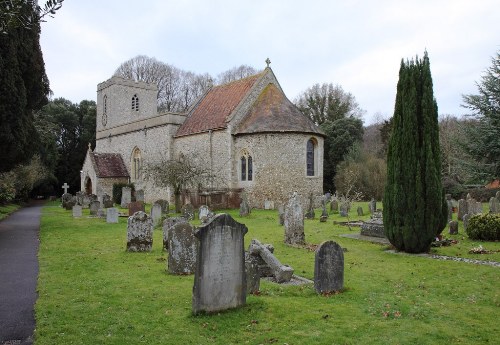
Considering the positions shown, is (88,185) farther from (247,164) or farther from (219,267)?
(219,267)

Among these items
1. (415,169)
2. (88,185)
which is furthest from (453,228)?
(88,185)

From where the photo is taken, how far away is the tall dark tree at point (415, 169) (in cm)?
1063

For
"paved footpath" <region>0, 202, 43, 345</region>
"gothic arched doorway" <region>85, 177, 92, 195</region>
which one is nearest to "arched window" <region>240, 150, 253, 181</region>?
"paved footpath" <region>0, 202, 43, 345</region>

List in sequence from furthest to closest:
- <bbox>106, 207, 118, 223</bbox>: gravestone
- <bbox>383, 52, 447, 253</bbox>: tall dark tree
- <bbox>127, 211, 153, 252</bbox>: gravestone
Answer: <bbox>106, 207, 118, 223</bbox>: gravestone, <bbox>127, 211, 153, 252</bbox>: gravestone, <bbox>383, 52, 447, 253</bbox>: tall dark tree

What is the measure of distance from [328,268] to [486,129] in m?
15.2

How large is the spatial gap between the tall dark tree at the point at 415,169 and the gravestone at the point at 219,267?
6012 millimetres

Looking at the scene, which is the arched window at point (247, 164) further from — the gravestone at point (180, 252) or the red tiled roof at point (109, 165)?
the gravestone at point (180, 252)

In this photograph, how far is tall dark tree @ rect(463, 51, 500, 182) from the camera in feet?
62.3

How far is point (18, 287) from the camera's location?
7.74 meters

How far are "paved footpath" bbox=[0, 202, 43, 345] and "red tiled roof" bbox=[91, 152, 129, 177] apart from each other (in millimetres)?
19709

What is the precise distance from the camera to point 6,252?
11.4m

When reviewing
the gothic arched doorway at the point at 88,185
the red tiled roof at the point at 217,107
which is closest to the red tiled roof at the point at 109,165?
the gothic arched doorway at the point at 88,185

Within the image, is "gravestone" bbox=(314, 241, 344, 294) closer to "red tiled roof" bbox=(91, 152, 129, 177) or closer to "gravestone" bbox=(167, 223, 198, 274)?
"gravestone" bbox=(167, 223, 198, 274)

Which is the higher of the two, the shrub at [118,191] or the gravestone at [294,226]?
the shrub at [118,191]
